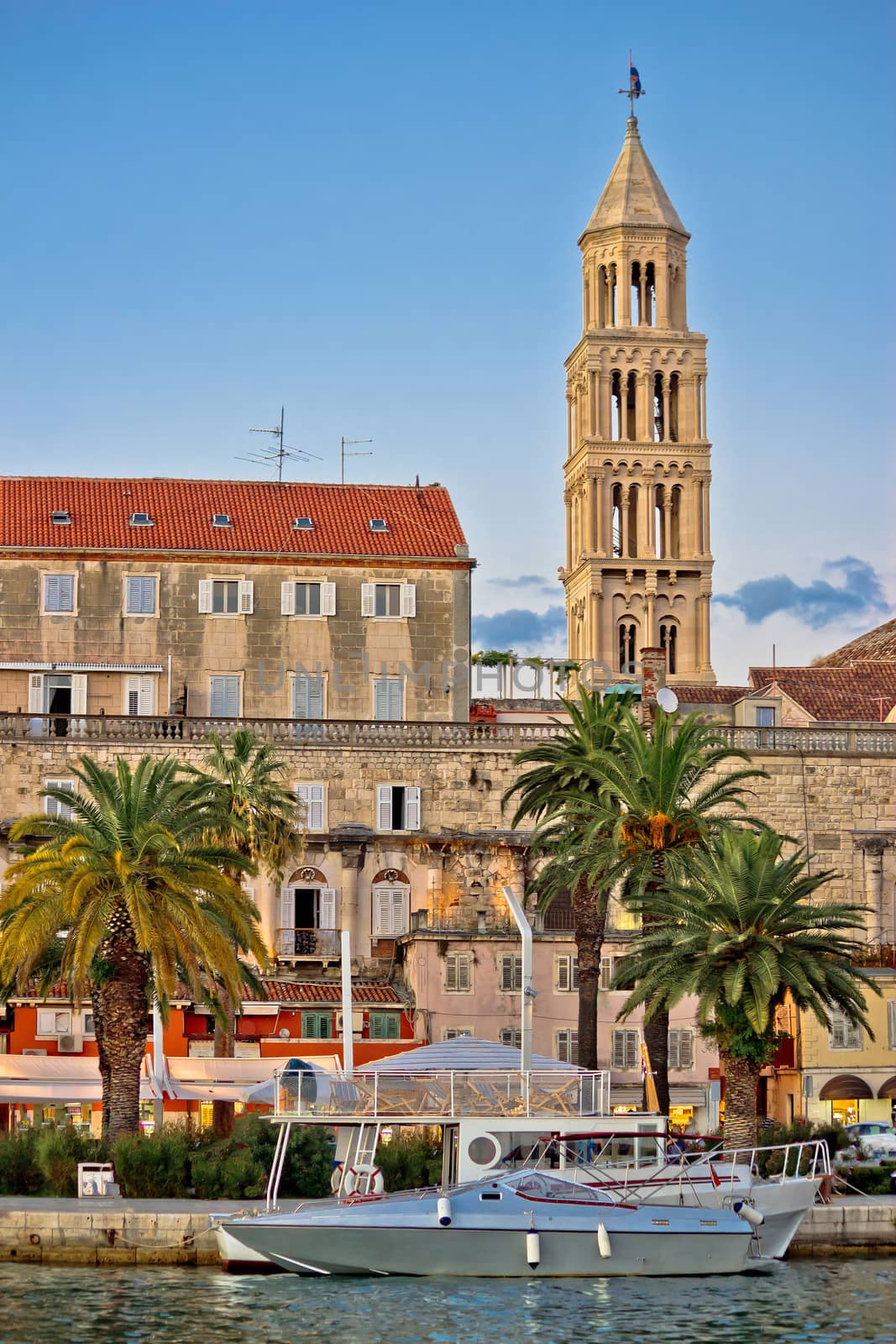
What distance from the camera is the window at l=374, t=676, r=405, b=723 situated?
6819 cm

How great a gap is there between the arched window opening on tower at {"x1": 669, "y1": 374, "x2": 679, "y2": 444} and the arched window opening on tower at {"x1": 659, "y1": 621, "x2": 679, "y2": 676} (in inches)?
356

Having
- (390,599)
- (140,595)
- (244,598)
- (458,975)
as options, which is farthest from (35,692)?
(458,975)

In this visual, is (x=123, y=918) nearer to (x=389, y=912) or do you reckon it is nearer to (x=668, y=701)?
(x=389, y=912)

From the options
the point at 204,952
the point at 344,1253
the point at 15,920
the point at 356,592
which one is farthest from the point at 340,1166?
the point at 356,592

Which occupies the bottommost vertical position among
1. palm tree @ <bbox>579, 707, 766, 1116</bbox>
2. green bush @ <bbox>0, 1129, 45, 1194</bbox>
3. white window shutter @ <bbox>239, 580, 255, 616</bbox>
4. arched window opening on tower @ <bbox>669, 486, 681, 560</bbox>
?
green bush @ <bbox>0, 1129, 45, 1194</bbox>

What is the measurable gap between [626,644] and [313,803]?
4188 centimetres

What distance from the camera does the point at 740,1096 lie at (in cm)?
4303

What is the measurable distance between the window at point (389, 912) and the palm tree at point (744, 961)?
20.0 m

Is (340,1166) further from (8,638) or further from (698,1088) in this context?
(8,638)

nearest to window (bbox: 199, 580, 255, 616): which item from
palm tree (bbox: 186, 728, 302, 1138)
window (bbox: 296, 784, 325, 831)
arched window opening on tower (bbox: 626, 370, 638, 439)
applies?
window (bbox: 296, 784, 325, 831)

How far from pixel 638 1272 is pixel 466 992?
23.8 meters

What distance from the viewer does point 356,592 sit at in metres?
68.6

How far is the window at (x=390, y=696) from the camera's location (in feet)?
224

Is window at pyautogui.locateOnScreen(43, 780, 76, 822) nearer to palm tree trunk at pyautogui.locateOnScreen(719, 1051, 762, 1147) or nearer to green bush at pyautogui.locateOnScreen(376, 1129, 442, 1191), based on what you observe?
green bush at pyautogui.locateOnScreen(376, 1129, 442, 1191)
